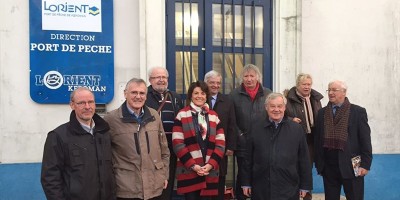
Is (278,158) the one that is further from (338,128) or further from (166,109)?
(166,109)

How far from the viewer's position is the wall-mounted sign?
4.84 meters

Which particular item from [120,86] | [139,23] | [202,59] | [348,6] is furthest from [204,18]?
[348,6]

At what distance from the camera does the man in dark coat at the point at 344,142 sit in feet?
13.3

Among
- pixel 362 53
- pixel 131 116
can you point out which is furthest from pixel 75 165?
pixel 362 53

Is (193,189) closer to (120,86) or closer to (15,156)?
(120,86)

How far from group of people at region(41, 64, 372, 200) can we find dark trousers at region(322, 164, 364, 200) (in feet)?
0.04

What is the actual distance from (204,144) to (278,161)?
75cm

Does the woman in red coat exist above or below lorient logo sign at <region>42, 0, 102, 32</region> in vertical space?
below

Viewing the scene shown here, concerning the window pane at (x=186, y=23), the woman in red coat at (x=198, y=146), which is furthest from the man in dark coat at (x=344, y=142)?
the window pane at (x=186, y=23)

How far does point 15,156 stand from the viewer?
4.83 m

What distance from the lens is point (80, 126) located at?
2932 millimetres

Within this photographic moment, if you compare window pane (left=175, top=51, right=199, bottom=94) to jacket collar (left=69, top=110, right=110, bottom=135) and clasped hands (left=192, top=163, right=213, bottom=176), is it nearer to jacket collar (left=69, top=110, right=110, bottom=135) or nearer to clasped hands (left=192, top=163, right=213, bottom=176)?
clasped hands (left=192, top=163, right=213, bottom=176)

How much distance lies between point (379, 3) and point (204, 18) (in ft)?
8.88

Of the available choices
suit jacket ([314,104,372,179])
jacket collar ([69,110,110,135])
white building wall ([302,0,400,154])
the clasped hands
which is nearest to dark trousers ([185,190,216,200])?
the clasped hands
